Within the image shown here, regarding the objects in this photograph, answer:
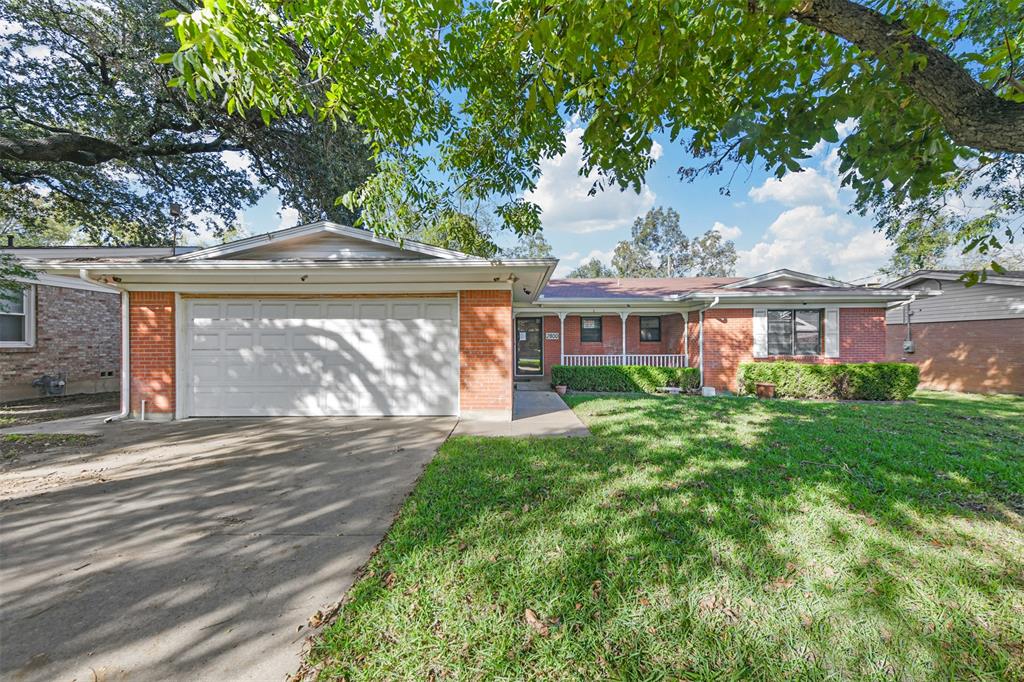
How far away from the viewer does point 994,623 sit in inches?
82.8

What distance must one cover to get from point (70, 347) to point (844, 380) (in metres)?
21.5

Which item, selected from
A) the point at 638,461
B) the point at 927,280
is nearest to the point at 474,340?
the point at 638,461

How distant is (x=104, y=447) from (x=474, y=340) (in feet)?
18.1

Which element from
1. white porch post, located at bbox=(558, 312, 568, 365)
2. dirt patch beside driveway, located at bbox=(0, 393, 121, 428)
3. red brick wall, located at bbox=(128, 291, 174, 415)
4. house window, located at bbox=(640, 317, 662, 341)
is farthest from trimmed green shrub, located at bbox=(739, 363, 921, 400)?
dirt patch beside driveway, located at bbox=(0, 393, 121, 428)

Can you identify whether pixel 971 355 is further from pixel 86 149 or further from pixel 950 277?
pixel 86 149

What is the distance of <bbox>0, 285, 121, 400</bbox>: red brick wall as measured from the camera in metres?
9.58

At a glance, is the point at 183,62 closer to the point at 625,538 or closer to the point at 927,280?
the point at 625,538

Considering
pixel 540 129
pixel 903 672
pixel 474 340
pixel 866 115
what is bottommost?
pixel 903 672

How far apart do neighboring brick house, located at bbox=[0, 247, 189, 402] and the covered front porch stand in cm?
1106

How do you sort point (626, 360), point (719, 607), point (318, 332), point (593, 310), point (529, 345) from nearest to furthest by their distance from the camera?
point (719, 607), point (318, 332), point (593, 310), point (626, 360), point (529, 345)

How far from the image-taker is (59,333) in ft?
34.1

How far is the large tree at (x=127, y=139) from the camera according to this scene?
869cm

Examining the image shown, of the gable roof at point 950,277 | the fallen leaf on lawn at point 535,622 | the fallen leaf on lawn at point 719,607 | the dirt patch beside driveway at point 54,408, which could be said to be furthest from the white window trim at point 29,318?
the gable roof at point 950,277

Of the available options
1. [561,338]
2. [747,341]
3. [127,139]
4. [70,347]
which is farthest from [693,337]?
[70,347]
